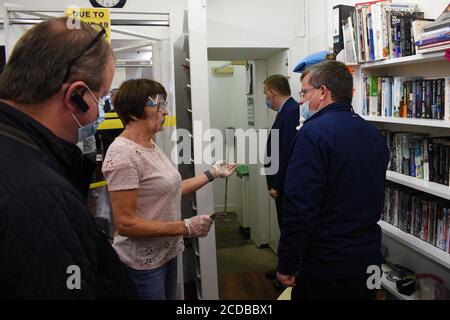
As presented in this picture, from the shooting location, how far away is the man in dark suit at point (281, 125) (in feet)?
8.97

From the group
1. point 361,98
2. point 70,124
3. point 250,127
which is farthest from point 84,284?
point 250,127

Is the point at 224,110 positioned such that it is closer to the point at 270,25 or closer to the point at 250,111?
the point at 250,111

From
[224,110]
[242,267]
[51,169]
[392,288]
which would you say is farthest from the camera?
[224,110]

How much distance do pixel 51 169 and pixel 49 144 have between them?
0.07m

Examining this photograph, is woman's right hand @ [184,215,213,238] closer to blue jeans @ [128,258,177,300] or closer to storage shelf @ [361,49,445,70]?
blue jeans @ [128,258,177,300]

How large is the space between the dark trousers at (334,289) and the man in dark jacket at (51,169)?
884mm

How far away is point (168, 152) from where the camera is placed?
2332mm

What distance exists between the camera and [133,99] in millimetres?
1441

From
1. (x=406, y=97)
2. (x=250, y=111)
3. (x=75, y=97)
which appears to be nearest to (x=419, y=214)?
(x=406, y=97)

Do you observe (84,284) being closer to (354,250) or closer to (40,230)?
(40,230)

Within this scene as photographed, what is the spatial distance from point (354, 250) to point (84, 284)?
111cm

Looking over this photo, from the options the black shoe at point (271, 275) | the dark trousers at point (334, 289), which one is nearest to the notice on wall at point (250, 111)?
the black shoe at point (271, 275)

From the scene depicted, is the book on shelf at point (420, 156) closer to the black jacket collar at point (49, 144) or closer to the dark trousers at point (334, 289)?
the dark trousers at point (334, 289)

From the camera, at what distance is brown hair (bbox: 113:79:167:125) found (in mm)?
1442
